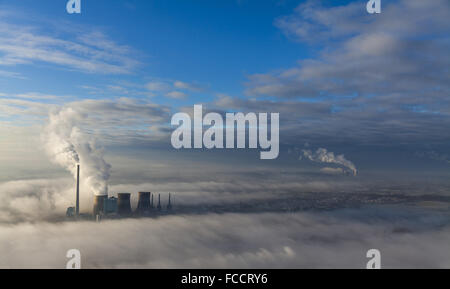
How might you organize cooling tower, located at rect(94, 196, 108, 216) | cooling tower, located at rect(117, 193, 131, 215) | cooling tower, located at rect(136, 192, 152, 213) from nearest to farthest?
cooling tower, located at rect(117, 193, 131, 215)
cooling tower, located at rect(94, 196, 108, 216)
cooling tower, located at rect(136, 192, 152, 213)

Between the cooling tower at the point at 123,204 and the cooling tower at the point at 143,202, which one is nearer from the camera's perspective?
the cooling tower at the point at 123,204

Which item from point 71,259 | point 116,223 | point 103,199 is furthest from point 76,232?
point 71,259

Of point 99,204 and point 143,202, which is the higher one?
point 99,204

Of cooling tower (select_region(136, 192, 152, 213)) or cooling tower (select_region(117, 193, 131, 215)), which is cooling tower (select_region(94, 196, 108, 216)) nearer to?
cooling tower (select_region(117, 193, 131, 215))

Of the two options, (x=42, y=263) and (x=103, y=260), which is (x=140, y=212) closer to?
(x=103, y=260)

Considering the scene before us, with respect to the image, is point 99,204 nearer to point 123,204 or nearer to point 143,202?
point 123,204

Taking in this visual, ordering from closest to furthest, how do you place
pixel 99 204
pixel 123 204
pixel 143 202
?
pixel 99 204, pixel 123 204, pixel 143 202

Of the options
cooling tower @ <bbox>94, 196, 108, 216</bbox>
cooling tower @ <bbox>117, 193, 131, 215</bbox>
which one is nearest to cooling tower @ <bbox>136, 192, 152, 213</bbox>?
cooling tower @ <bbox>117, 193, 131, 215</bbox>

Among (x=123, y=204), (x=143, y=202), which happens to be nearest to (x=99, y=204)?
(x=123, y=204)

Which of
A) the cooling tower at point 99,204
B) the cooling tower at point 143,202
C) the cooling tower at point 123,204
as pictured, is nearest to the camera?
the cooling tower at point 123,204

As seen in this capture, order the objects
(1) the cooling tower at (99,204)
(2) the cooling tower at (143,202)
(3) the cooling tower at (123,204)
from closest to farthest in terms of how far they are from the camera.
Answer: (3) the cooling tower at (123,204), (1) the cooling tower at (99,204), (2) the cooling tower at (143,202)

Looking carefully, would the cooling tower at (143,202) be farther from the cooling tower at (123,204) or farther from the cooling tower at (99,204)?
the cooling tower at (99,204)

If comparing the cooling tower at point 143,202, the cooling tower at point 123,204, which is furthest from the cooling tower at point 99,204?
the cooling tower at point 143,202
